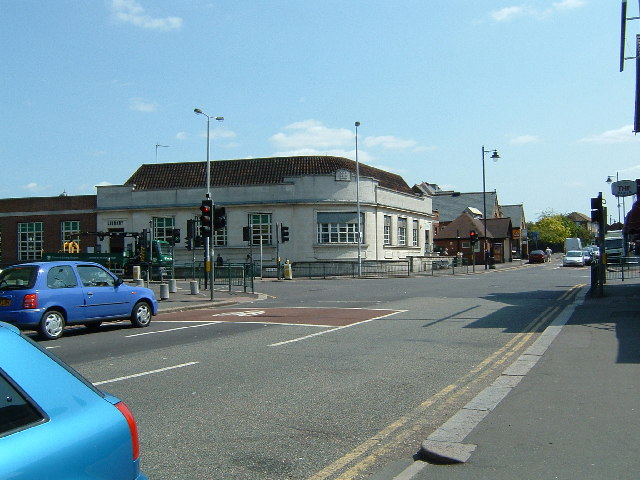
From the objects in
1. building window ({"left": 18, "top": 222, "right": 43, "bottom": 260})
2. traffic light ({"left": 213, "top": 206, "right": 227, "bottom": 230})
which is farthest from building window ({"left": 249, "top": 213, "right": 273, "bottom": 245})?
traffic light ({"left": 213, "top": 206, "right": 227, "bottom": 230})

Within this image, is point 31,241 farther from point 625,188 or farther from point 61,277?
point 625,188

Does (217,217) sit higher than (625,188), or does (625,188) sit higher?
(625,188)

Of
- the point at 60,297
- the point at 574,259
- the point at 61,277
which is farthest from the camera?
the point at 574,259

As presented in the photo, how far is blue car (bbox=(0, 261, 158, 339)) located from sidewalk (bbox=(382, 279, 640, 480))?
9457mm

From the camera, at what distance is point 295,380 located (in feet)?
28.5

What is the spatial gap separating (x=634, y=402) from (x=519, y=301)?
15269 mm

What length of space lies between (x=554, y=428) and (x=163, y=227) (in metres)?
52.0

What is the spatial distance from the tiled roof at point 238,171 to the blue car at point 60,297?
39.1 meters

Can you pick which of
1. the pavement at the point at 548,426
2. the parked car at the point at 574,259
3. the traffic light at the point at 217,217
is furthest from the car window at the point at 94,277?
the parked car at the point at 574,259

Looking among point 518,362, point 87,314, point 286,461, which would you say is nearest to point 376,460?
point 286,461

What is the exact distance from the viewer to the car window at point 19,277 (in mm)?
13320

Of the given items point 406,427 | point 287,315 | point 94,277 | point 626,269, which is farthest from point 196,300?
point 626,269

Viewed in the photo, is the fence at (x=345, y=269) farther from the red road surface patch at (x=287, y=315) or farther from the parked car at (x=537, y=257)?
the parked car at (x=537, y=257)

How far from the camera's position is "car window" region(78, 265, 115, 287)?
14.4m
